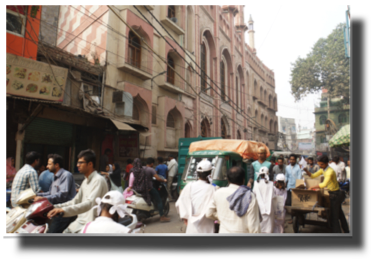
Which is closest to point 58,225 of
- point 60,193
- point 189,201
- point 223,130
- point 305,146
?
point 60,193

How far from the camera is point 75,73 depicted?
26.7 ft

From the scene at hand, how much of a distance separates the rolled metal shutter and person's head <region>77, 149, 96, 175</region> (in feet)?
14.7

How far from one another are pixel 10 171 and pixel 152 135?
488 cm

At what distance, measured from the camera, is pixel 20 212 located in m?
3.36

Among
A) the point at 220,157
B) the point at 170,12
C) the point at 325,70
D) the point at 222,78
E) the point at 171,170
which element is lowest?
the point at 171,170

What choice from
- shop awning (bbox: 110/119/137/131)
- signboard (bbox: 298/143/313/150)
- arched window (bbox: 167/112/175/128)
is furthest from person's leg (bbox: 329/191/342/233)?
arched window (bbox: 167/112/175/128)

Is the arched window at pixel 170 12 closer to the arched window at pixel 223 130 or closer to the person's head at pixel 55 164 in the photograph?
the arched window at pixel 223 130

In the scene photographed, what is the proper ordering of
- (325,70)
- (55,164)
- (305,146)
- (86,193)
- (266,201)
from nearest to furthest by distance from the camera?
1. (86,193)
2. (55,164)
3. (266,201)
4. (325,70)
5. (305,146)

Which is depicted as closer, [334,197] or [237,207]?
[237,207]

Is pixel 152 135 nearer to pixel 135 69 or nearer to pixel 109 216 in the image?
pixel 135 69
